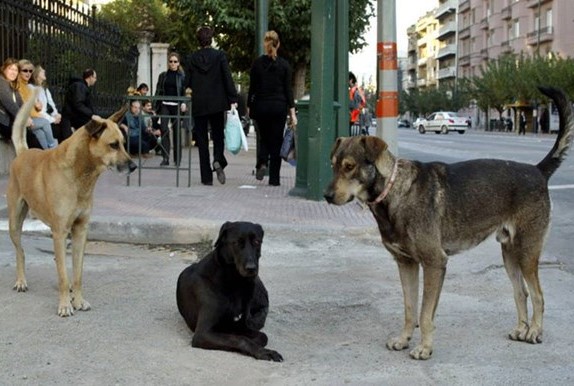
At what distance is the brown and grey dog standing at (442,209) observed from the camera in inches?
177

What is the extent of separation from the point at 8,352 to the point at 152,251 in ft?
10.6

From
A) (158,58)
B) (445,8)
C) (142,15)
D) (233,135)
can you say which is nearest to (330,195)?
(233,135)

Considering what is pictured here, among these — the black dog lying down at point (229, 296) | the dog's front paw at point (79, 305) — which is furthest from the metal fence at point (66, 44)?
the black dog lying down at point (229, 296)

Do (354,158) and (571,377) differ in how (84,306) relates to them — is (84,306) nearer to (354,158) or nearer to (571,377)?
(354,158)

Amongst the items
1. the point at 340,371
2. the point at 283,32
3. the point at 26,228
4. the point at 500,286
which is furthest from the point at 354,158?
the point at 283,32

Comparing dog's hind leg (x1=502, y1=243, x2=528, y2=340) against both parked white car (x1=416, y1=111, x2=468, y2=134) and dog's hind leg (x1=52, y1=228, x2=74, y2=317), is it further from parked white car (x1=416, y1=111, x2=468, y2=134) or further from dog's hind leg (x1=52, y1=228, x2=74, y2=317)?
parked white car (x1=416, y1=111, x2=468, y2=134)

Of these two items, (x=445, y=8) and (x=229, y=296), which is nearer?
(x=229, y=296)

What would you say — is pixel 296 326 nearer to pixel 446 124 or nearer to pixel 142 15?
pixel 142 15

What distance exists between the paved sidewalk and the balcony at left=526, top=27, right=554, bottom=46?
70104mm

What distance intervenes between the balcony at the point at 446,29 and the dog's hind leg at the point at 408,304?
117 meters

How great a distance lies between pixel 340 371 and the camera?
439cm

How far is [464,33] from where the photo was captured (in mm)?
109875

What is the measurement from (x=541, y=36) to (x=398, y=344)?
78864 millimetres

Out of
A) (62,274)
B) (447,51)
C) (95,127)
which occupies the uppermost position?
(447,51)
